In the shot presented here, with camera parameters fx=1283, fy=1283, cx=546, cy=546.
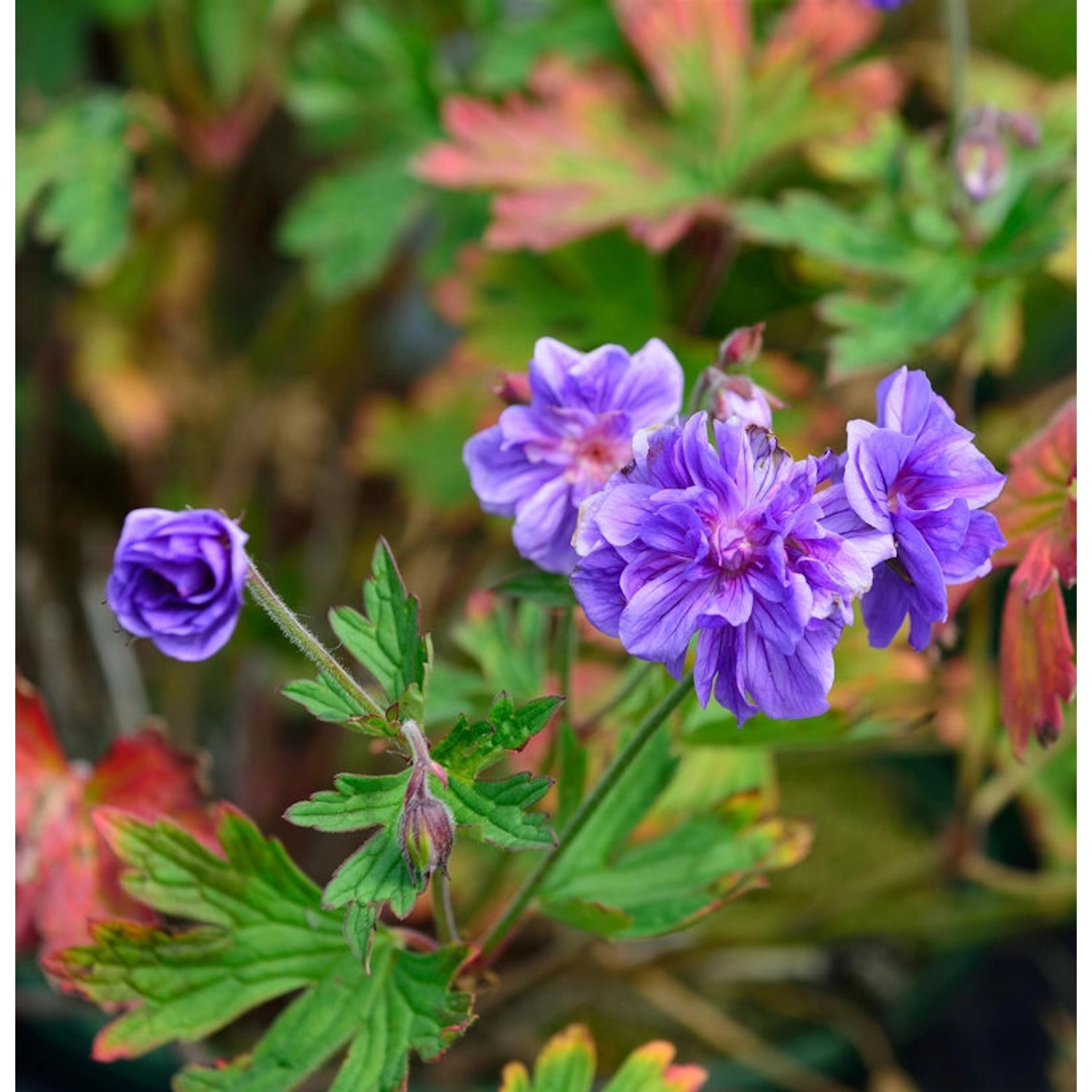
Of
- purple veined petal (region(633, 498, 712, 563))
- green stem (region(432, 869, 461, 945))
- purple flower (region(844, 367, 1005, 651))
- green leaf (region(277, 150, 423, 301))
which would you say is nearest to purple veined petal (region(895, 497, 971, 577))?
purple flower (region(844, 367, 1005, 651))

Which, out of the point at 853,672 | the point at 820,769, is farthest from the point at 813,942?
the point at 853,672

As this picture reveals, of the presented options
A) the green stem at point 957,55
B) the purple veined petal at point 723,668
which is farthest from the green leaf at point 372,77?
the purple veined petal at point 723,668

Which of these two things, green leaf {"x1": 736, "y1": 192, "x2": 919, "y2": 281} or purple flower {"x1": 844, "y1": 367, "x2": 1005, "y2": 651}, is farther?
green leaf {"x1": 736, "y1": 192, "x2": 919, "y2": 281}

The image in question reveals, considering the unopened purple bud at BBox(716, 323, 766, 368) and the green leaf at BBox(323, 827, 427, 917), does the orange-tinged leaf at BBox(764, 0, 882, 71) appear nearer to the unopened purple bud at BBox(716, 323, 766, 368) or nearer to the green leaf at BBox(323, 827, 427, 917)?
the unopened purple bud at BBox(716, 323, 766, 368)

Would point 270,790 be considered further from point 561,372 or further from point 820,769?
point 561,372

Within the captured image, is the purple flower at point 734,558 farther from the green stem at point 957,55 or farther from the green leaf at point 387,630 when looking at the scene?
the green stem at point 957,55
